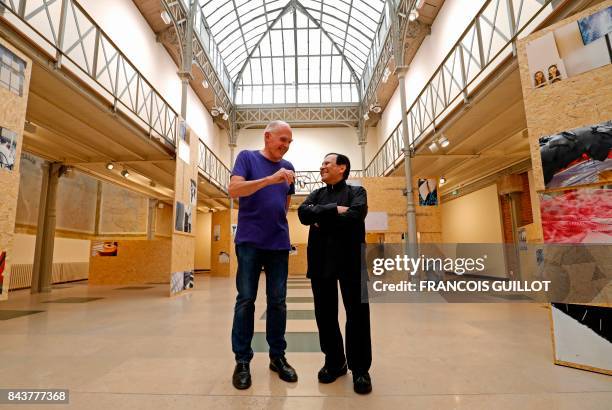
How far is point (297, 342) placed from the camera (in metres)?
3.20

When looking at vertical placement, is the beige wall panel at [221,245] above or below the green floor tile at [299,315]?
above

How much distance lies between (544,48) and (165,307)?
6.28 m

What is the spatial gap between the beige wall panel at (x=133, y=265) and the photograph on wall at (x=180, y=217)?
4.74 meters

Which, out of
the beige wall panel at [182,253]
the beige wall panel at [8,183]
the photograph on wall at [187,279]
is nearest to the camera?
the beige wall panel at [8,183]

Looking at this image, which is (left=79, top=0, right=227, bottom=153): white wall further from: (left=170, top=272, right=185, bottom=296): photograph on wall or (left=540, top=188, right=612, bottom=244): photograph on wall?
(left=540, top=188, right=612, bottom=244): photograph on wall

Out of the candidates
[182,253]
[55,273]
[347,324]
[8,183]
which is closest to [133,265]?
[55,273]

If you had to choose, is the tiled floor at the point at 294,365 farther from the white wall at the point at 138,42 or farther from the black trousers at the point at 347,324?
the white wall at the point at 138,42

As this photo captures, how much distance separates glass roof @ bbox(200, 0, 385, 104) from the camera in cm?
1669

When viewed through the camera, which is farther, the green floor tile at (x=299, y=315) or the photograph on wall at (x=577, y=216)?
the green floor tile at (x=299, y=315)

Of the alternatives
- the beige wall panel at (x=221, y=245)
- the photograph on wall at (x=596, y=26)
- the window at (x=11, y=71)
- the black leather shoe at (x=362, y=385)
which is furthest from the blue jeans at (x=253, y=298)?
the beige wall panel at (x=221, y=245)

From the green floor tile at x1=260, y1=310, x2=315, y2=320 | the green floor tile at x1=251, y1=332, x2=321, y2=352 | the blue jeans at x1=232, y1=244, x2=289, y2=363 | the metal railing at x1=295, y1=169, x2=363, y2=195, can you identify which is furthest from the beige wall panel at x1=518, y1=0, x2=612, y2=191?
the metal railing at x1=295, y1=169, x2=363, y2=195

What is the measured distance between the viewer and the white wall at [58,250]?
978 cm

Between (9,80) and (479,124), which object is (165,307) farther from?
(479,124)

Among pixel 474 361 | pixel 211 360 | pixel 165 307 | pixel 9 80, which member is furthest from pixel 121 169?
pixel 474 361
